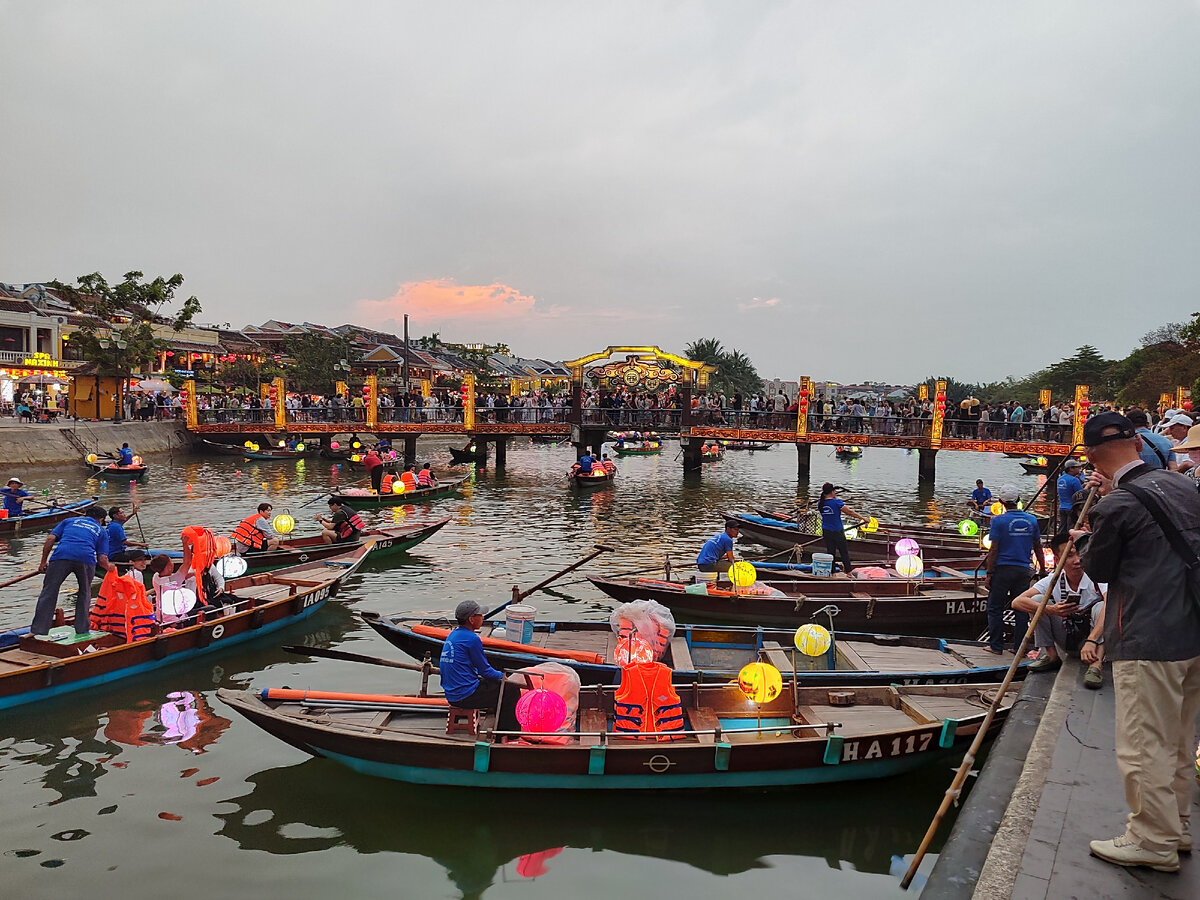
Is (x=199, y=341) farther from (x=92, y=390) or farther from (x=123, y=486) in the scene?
(x=123, y=486)

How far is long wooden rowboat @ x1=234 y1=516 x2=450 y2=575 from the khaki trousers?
46.0ft

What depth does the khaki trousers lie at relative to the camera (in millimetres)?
3857

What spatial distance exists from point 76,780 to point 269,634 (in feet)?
13.9

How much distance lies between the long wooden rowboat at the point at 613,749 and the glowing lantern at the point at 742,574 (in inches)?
166

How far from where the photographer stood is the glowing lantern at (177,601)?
10570 mm

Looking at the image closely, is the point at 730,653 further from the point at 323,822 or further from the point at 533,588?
the point at 323,822

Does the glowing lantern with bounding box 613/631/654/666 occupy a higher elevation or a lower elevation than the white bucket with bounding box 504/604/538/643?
higher

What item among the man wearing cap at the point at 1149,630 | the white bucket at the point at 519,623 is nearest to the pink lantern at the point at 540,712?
the white bucket at the point at 519,623

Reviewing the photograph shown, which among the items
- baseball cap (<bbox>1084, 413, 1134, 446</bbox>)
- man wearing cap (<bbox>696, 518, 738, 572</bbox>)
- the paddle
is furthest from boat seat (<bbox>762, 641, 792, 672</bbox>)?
baseball cap (<bbox>1084, 413, 1134, 446</bbox>)

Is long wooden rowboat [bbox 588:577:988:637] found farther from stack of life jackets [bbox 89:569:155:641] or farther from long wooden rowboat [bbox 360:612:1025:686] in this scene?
stack of life jackets [bbox 89:569:155:641]

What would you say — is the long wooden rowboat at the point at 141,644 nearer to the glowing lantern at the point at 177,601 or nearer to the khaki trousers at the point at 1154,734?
the glowing lantern at the point at 177,601

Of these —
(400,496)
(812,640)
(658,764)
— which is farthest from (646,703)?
(400,496)

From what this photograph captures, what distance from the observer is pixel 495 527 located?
23.2 metres

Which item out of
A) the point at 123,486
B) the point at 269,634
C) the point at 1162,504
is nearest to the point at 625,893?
the point at 1162,504
